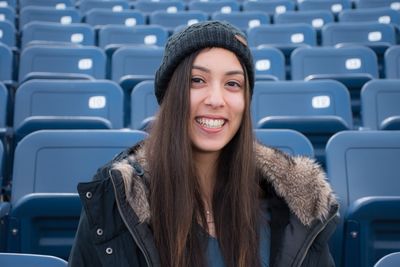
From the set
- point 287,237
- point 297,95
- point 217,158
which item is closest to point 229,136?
point 217,158

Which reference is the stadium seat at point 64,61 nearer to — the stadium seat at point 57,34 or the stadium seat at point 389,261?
the stadium seat at point 57,34

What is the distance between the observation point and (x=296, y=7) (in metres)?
4.51

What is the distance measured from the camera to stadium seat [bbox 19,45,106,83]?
8.27 feet

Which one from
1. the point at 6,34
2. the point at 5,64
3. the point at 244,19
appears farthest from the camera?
the point at 244,19

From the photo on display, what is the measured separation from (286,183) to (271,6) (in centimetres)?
366

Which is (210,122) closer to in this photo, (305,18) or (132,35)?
(132,35)

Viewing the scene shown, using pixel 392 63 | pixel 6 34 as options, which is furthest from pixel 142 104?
pixel 6 34

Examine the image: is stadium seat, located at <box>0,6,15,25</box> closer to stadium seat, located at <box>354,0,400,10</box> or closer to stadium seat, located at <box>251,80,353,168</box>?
stadium seat, located at <box>251,80,353,168</box>

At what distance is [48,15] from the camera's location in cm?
378

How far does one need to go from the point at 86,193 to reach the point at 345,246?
26.8 inches

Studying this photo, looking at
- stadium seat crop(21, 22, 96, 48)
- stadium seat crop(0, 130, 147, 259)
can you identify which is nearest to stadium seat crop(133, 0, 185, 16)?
stadium seat crop(21, 22, 96, 48)

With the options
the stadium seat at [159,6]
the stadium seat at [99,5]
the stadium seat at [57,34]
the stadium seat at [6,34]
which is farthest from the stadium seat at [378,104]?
the stadium seat at [99,5]

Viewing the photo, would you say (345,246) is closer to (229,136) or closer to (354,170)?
(354,170)

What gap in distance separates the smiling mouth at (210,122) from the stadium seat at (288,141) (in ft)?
1.80
